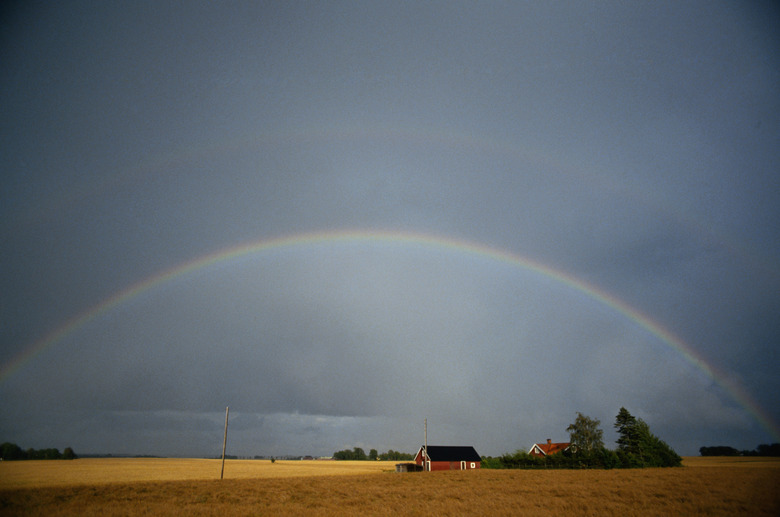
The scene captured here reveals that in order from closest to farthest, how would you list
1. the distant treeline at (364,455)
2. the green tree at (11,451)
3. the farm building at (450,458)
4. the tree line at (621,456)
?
the tree line at (621,456) < the farm building at (450,458) < the green tree at (11,451) < the distant treeline at (364,455)

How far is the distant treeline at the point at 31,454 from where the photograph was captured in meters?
92.5

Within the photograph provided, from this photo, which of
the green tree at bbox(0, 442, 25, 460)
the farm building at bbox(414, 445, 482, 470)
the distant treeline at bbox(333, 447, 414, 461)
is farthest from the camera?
the distant treeline at bbox(333, 447, 414, 461)

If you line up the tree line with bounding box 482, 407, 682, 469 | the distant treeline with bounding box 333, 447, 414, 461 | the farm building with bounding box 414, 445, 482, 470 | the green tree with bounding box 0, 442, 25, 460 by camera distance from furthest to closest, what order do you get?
the distant treeline with bounding box 333, 447, 414, 461, the green tree with bounding box 0, 442, 25, 460, the farm building with bounding box 414, 445, 482, 470, the tree line with bounding box 482, 407, 682, 469

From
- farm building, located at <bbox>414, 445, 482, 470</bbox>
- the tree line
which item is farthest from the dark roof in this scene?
the tree line

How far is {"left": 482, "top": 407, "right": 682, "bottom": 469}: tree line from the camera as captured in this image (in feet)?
190

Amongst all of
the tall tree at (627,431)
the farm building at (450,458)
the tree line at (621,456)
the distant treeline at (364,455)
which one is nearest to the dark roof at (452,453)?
the farm building at (450,458)

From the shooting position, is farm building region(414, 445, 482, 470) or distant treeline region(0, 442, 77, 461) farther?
distant treeline region(0, 442, 77, 461)

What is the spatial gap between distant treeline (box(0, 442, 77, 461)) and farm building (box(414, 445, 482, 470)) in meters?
78.9

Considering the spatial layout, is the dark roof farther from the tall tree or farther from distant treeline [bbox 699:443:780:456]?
distant treeline [bbox 699:443:780:456]

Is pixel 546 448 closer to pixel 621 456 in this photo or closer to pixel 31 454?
pixel 621 456

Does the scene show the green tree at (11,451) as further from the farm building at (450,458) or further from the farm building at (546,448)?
the farm building at (546,448)

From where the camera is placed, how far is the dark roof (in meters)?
77.0

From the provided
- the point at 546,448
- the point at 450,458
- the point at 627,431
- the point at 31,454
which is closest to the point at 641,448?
the point at 627,431

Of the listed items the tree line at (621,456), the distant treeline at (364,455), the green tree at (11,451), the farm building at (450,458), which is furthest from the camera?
the distant treeline at (364,455)
